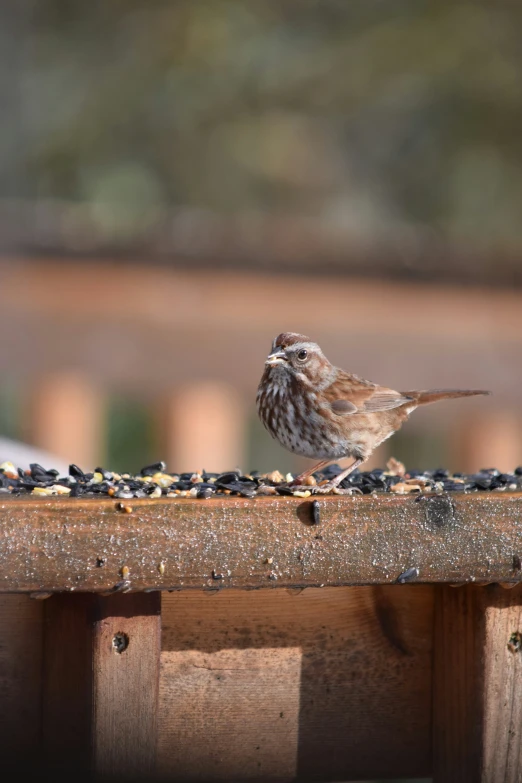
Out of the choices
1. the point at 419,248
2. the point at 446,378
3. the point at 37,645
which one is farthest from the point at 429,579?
the point at 419,248

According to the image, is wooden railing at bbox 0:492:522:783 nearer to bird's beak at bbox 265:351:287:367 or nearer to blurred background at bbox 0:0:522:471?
bird's beak at bbox 265:351:287:367

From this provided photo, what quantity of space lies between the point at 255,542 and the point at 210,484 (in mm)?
369

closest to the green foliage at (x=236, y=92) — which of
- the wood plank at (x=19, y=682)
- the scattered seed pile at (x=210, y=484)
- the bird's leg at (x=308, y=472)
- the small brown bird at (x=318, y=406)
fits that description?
the small brown bird at (x=318, y=406)

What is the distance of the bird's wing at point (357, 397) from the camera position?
336cm

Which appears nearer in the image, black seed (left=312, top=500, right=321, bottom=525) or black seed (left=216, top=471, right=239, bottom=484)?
black seed (left=312, top=500, right=321, bottom=525)

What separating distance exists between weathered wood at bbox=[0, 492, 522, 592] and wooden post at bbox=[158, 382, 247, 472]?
3.14 metres

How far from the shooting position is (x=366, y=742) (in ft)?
8.04

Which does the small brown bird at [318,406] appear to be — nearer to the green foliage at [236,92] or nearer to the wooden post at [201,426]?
the wooden post at [201,426]

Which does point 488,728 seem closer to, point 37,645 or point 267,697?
point 267,697

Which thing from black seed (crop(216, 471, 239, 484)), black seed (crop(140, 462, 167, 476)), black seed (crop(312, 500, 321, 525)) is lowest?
black seed (crop(312, 500, 321, 525))

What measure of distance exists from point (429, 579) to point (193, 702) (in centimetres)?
58

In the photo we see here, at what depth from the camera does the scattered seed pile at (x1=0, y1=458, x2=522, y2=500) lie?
2.27 meters

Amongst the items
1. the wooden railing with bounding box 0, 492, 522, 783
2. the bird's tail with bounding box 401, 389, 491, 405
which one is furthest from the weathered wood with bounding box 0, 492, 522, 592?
the bird's tail with bounding box 401, 389, 491, 405

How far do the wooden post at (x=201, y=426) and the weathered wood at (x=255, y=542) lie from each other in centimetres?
314
